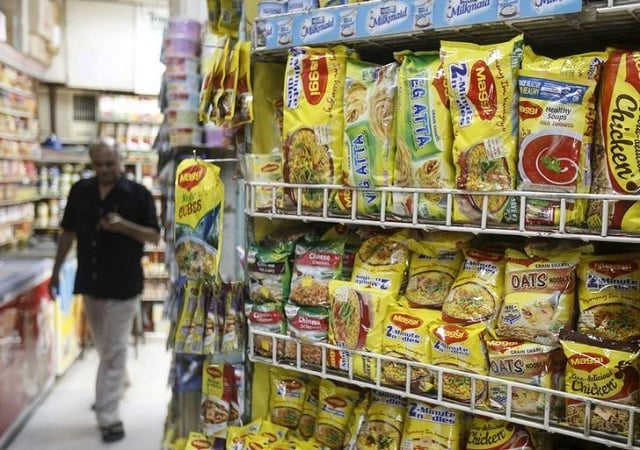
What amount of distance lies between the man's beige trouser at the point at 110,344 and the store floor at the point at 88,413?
0.18 m

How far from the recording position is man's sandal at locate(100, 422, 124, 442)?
3.36 metres

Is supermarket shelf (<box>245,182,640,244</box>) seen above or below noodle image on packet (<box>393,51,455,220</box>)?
below

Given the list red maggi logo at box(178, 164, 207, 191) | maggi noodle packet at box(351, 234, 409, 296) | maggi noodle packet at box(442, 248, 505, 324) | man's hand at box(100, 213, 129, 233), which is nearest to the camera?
maggi noodle packet at box(442, 248, 505, 324)

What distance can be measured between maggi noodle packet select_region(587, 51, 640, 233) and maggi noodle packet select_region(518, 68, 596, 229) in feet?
0.06

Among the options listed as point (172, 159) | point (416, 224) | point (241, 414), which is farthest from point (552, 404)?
point (172, 159)

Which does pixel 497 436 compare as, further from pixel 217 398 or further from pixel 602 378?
pixel 217 398

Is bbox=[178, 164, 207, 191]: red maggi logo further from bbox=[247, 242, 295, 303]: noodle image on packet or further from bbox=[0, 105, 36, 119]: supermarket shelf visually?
bbox=[0, 105, 36, 119]: supermarket shelf

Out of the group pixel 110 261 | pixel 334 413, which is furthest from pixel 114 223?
pixel 334 413

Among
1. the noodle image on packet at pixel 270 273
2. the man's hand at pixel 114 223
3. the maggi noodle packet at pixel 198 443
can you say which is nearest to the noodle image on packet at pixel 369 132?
the noodle image on packet at pixel 270 273

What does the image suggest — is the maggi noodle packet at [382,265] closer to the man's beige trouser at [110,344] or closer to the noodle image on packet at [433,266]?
the noodle image on packet at [433,266]

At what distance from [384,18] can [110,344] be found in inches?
111

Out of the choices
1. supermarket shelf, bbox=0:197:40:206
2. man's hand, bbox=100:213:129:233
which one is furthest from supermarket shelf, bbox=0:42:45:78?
man's hand, bbox=100:213:129:233

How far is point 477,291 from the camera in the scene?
1.14 meters

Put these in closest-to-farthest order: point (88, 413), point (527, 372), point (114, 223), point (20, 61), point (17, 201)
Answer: point (527, 372) < point (114, 223) < point (88, 413) < point (20, 61) < point (17, 201)
